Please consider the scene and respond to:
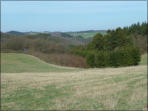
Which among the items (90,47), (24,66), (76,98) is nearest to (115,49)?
(90,47)

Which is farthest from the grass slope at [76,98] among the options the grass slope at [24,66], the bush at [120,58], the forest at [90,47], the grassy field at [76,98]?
the bush at [120,58]

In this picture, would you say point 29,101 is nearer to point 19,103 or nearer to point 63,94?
point 19,103

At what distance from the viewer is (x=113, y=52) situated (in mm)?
41375

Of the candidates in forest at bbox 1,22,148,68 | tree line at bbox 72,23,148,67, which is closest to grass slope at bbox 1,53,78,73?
forest at bbox 1,22,148,68

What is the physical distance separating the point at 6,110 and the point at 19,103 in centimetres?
60

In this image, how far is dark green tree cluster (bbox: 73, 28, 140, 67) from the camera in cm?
4081

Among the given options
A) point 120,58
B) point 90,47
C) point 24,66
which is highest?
point 24,66

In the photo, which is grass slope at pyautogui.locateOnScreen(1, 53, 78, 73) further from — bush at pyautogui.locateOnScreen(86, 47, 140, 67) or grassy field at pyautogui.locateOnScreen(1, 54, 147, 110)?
grassy field at pyautogui.locateOnScreen(1, 54, 147, 110)

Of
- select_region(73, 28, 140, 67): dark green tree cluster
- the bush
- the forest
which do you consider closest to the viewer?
the bush

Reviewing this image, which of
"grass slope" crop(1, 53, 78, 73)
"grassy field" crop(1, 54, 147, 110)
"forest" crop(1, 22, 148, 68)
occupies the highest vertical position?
"grassy field" crop(1, 54, 147, 110)

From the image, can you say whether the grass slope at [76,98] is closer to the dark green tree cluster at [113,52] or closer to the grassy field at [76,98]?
the grassy field at [76,98]

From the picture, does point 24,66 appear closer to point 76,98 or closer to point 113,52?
point 113,52

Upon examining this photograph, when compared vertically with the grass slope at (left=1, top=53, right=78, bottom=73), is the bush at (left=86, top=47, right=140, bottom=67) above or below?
below

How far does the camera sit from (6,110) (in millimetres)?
5656
